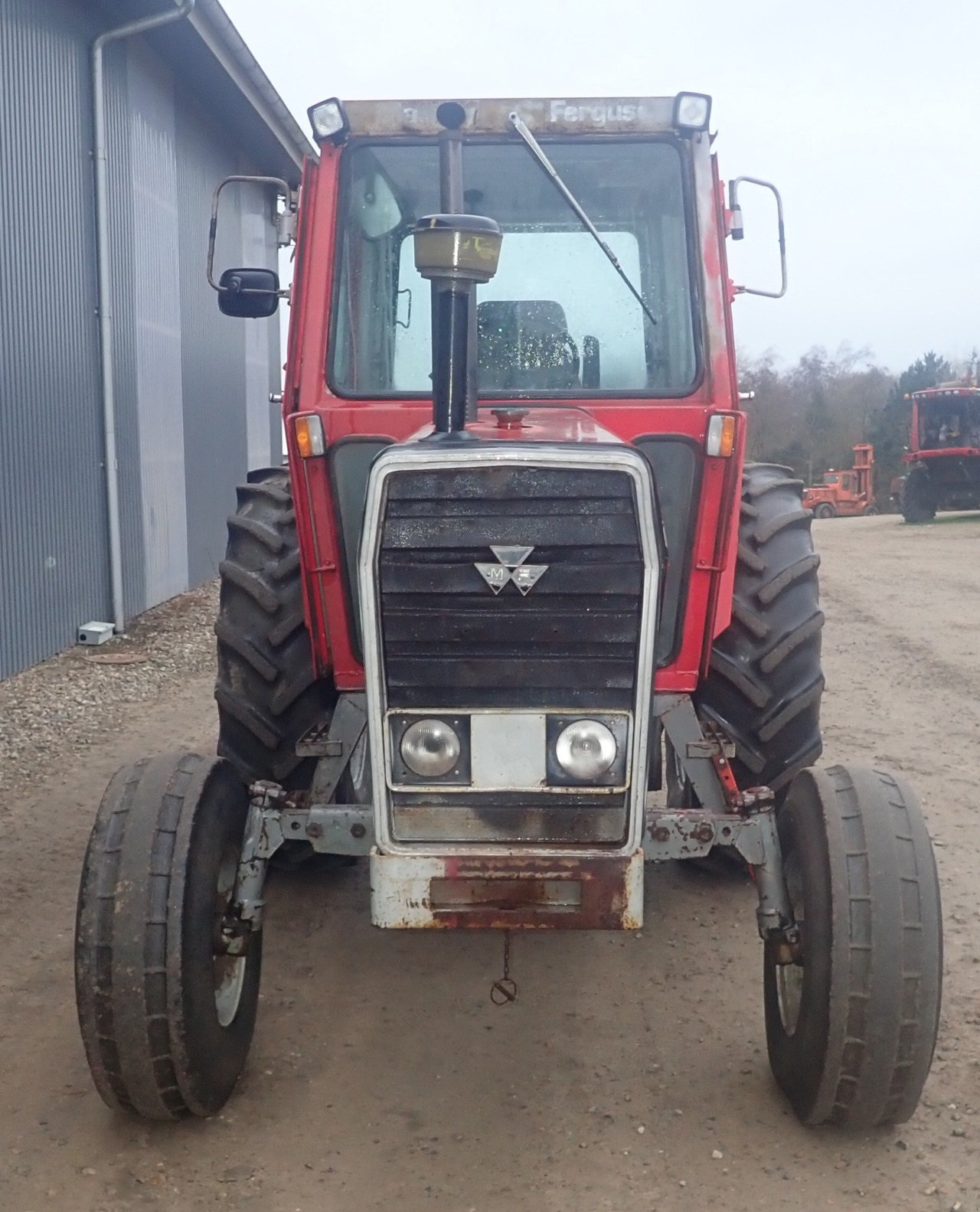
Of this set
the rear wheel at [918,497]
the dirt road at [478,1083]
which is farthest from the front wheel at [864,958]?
the rear wheel at [918,497]

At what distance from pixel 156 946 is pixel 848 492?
39.5 metres

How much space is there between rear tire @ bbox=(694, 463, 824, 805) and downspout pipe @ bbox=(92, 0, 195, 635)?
6740 millimetres

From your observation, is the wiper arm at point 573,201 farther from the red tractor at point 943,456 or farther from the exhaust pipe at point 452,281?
the red tractor at point 943,456

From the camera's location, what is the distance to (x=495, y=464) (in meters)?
2.81

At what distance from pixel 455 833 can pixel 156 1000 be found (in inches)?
29.3

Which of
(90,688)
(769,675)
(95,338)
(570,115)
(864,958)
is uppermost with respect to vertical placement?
(570,115)

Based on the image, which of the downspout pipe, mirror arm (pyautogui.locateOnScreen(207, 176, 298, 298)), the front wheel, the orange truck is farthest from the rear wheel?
the front wheel

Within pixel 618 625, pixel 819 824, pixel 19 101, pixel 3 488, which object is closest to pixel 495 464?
pixel 618 625

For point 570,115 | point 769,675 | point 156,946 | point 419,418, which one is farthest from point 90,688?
point 156,946

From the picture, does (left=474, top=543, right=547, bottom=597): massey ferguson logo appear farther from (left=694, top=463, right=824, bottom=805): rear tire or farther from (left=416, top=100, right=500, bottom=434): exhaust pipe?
(left=694, top=463, right=824, bottom=805): rear tire

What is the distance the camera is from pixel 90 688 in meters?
8.07

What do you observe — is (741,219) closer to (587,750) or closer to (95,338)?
(587,750)

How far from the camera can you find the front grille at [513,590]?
280 cm

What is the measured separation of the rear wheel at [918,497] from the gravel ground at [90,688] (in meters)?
16.7
